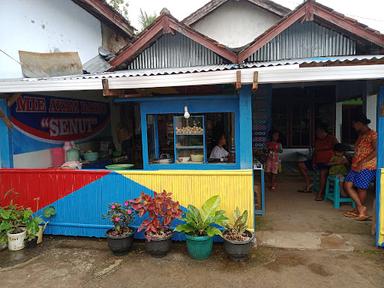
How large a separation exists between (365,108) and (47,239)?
27.8 feet

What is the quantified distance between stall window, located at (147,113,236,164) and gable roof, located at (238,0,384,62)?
1853 mm

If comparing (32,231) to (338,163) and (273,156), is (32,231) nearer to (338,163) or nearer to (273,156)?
(273,156)

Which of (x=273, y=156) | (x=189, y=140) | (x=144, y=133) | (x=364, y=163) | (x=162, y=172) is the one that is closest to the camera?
(x=162, y=172)

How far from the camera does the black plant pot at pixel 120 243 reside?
4254 mm

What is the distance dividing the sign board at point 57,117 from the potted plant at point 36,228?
198 cm

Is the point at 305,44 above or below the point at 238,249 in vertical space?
above

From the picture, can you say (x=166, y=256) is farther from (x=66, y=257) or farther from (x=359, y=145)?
(x=359, y=145)

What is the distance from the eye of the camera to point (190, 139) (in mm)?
6258

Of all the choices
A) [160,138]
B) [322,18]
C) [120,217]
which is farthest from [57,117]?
[322,18]

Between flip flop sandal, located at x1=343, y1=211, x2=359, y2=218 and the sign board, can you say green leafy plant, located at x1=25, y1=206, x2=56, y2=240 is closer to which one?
the sign board

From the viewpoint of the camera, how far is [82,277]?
3.82 m

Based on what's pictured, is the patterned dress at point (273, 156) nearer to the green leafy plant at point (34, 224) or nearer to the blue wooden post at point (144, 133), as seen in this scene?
the blue wooden post at point (144, 133)

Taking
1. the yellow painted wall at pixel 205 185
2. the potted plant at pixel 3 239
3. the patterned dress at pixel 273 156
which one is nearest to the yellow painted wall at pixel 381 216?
the yellow painted wall at pixel 205 185

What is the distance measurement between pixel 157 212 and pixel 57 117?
4.16 metres
